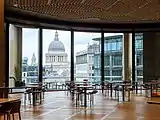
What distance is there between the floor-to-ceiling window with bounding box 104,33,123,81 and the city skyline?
348 mm

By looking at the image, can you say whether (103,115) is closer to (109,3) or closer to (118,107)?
(118,107)

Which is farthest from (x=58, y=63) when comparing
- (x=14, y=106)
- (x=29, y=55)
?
(x=14, y=106)

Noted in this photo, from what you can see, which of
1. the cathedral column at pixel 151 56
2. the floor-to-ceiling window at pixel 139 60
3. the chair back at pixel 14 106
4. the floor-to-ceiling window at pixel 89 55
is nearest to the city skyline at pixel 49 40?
the floor-to-ceiling window at pixel 89 55

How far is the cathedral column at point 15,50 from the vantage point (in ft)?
53.3

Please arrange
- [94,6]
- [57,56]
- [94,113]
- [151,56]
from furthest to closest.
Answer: [151,56] → [57,56] → [94,6] → [94,113]

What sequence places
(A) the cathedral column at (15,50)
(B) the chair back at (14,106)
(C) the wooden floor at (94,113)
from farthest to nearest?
(A) the cathedral column at (15,50) < (C) the wooden floor at (94,113) < (B) the chair back at (14,106)

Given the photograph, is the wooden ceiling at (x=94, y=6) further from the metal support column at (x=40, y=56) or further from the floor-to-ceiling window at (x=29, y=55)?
the floor-to-ceiling window at (x=29, y=55)

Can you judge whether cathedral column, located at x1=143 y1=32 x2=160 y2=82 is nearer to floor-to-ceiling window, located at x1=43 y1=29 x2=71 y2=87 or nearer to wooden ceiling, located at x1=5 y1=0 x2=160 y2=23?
floor-to-ceiling window, located at x1=43 y1=29 x2=71 y2=87

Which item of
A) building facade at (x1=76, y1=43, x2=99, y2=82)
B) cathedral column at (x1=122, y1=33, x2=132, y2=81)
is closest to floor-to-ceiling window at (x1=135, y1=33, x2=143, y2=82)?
cathedral column at (x1=122, y1=33, x2=132, y2=81)

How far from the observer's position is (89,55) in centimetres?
1970

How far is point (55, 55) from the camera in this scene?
18.9 metres

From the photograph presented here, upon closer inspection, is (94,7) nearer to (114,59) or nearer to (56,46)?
(56,46)

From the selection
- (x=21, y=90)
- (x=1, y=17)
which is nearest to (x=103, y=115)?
(x=1, y=17)

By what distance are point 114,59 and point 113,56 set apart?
184 millimetres
